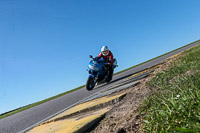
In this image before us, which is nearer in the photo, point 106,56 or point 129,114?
point 129,114

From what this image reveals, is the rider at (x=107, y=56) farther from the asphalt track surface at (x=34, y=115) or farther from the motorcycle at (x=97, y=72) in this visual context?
the asphalt track surface at (x=34, y=115)

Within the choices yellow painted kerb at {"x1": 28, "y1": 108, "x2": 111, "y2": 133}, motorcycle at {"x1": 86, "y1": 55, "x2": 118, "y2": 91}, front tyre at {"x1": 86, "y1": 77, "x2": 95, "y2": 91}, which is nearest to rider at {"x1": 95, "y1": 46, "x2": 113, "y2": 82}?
motorcycle at {"x1": 86, "y1": 55, "x2": 118, "y2": 91}

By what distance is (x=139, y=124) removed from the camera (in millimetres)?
1687

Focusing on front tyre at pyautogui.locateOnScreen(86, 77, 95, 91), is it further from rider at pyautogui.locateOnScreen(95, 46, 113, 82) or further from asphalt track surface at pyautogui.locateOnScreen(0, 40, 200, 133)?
asphalt track surface at pyautogui.locateOnScreen(0, 40, 200, 133)

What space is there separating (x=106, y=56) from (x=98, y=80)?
4.14 feet

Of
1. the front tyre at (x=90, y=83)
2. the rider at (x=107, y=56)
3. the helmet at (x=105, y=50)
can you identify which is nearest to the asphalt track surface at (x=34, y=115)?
the front tyre at (x=90, y=83)

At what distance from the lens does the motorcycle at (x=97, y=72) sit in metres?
8.95

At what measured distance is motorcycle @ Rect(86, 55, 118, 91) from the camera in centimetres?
895

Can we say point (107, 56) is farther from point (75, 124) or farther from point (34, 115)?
point (75, 124)

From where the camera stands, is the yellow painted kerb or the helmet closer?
the yellow painted kerb

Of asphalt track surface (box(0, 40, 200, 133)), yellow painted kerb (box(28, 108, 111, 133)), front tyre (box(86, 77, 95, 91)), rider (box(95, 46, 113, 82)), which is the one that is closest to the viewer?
yellow painted kerb (box(28, 108, 111, 133))

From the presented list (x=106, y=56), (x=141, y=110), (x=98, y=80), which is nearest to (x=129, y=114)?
(x=141, y=110)

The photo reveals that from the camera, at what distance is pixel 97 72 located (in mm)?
9250

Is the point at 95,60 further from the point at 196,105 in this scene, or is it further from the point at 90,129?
the point at 196,105
